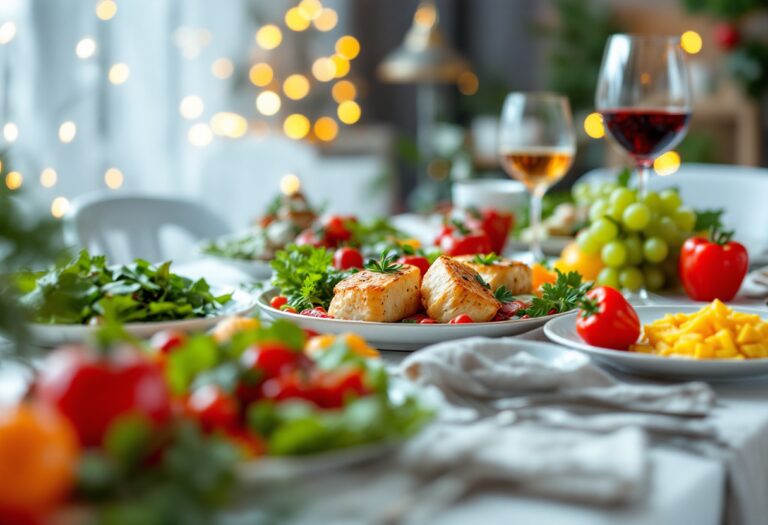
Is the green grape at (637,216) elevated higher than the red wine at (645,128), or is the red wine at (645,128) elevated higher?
the red wine at (645,128)

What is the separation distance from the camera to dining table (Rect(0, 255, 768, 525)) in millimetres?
649

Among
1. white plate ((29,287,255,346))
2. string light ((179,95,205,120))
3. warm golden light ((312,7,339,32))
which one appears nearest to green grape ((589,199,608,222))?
white plate ((29,287,255,346))

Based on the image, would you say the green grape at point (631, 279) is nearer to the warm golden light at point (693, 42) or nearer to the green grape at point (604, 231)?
the green grape at point (604, 231)

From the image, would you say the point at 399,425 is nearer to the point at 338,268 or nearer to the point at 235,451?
the point at 235,451

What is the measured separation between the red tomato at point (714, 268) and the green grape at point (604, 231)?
0.42 feet

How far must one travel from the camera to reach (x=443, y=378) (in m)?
0.98

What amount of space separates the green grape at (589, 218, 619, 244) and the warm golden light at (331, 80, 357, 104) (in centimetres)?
377

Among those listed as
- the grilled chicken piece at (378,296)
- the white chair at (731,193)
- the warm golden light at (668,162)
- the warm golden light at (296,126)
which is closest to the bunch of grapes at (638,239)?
the grilled chicken piece at (378,296)

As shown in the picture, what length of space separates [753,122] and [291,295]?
4239 mm

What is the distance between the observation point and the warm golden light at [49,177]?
363cm

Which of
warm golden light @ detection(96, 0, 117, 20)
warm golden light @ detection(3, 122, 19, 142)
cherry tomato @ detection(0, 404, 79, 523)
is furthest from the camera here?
warm golden light @ detection(96, 0, 117, 20)

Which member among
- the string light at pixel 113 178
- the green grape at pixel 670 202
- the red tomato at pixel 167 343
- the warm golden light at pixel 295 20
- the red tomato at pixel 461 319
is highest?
the warm golden light at pixel 295 20

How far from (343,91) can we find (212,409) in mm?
4744

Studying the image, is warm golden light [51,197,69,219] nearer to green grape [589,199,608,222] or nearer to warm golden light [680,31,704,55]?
green grape [589,199,608,222]
